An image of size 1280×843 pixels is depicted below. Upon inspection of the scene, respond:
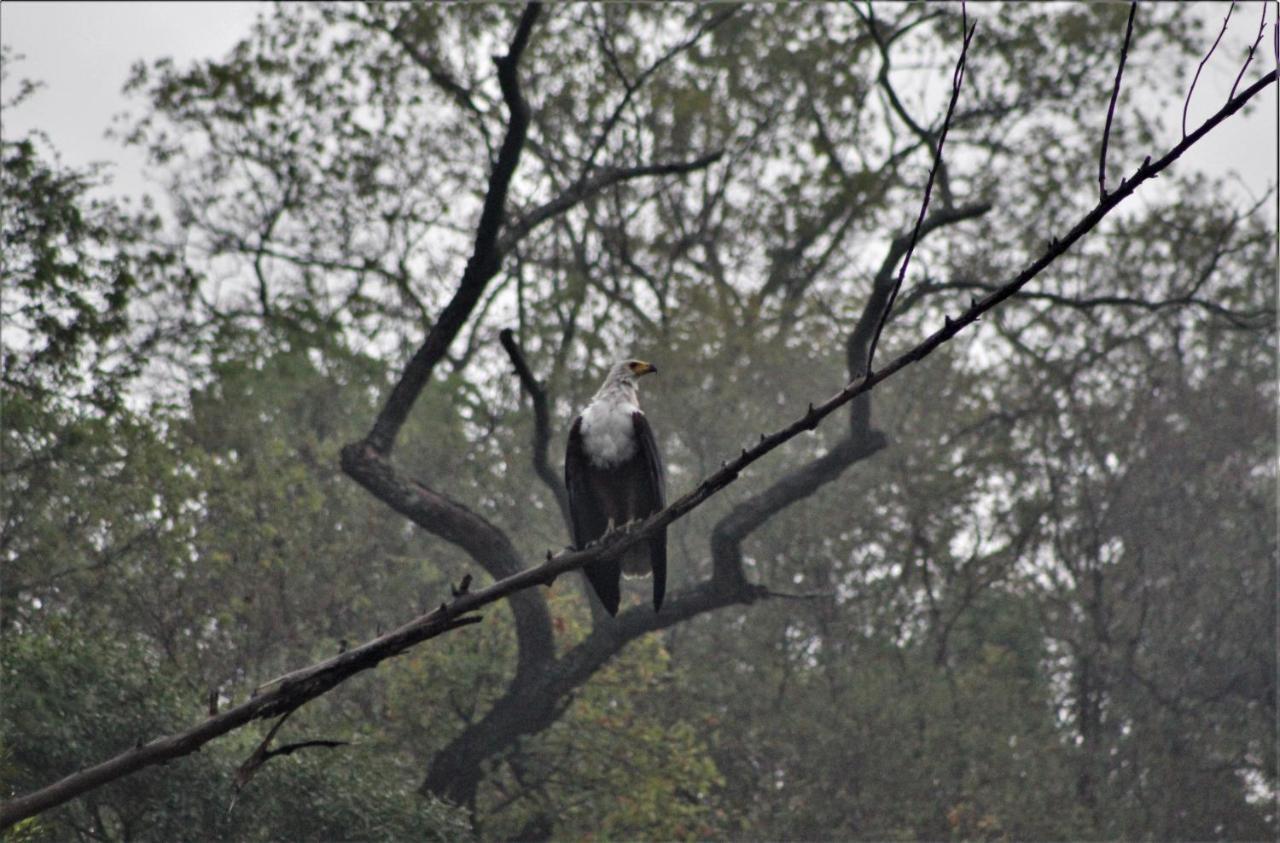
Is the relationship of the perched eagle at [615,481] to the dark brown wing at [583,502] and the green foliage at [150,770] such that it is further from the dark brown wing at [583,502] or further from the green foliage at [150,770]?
the green foliage at [150,770]

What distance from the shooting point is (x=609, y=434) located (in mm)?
6637

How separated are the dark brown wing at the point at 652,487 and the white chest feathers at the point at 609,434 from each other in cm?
4

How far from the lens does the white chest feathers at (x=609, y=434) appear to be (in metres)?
6.61

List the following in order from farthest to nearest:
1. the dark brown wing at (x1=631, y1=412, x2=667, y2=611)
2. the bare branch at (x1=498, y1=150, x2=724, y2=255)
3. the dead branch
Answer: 1. the bare branch at (x1=498, y1=150, x2=724, y2=255)
2. the dead branch
3. the dark brown wing at (x1=631, y1=412, x2=667, y2=611)

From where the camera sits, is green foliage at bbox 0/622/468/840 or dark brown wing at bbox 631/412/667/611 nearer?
dark brown wing at bbox 631/412/667/611

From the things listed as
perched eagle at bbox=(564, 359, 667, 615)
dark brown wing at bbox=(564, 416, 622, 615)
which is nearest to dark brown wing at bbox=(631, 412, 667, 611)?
perched eagle at bbox=(564, 359, 667, 615)

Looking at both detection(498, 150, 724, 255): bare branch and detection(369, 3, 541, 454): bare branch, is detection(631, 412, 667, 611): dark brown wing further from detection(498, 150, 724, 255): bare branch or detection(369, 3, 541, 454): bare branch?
detection(498, 150, 724, 255): bare branch

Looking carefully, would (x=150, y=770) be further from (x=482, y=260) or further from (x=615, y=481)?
(x=482, y=260)

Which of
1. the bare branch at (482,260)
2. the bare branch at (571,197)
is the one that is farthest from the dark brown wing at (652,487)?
the bare branch at (571,197)

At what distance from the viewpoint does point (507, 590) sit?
2881 millimetres

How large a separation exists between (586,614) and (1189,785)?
231 inches

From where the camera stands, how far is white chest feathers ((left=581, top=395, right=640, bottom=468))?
21.7 ft

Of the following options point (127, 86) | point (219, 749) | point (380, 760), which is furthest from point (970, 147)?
point (219, 749)

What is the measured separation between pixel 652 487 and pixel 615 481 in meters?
0.20
